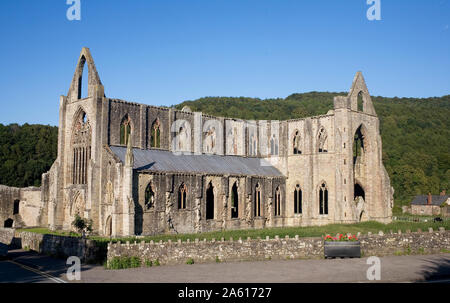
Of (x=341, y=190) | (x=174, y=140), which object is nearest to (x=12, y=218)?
(x=174, y=140)

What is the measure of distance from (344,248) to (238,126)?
29.1m

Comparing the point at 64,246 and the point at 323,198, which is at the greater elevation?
the point at 323,198

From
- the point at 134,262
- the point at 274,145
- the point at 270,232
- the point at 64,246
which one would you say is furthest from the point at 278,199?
the point at 134,262

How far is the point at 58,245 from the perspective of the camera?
2947cm

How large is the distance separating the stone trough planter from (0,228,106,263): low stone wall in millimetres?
12732

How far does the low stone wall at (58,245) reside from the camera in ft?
86.7

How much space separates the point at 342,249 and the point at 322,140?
25.1 m

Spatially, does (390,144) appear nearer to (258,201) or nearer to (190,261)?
(258,201)

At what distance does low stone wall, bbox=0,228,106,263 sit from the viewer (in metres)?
26.4

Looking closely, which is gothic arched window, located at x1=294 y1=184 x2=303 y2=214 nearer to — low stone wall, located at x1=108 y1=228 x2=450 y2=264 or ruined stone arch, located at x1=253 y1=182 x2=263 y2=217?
ruined stone arch, located at x1=253 y1=182 x2=263 y2=217

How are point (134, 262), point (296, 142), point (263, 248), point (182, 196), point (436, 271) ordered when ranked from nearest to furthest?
1. point (436, 271)
2. point (134, 262)
3. point (263, 248)
4. point (182, 196)
5. point (296, 142)

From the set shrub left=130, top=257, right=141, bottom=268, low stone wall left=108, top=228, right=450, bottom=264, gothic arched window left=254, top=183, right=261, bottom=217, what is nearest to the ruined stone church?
gothic arched window left=254, top=183, right=261, bottom=217

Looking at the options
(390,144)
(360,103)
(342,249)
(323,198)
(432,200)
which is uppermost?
(360,103)
